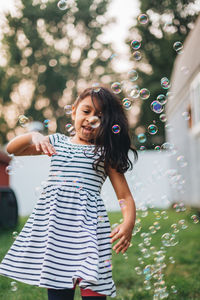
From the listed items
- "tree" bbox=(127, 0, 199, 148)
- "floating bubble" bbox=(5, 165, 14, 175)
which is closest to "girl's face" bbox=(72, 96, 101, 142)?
"floating bubble" bbox=(5, 165, 14, 175)

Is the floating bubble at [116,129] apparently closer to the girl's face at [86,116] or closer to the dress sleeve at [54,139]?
the girl's face at [86,116]

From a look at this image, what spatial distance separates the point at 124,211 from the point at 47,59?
18.9 meters

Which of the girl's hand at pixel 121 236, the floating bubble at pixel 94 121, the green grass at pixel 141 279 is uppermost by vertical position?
the floating bubble at pixel 94 121

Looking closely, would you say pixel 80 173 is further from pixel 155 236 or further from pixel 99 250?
pixel 155 236

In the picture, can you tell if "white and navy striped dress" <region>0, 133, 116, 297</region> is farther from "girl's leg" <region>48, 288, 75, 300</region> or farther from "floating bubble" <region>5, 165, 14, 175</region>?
"floating bubble" <region>5, 165, 14, 175</region>

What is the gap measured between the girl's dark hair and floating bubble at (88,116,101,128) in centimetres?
4

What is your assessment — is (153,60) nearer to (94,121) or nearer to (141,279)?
(141,279)

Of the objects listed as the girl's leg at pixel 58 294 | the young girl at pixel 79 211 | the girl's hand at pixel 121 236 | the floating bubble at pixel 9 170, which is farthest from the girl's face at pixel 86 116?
the girl's leg at pixel 58 294

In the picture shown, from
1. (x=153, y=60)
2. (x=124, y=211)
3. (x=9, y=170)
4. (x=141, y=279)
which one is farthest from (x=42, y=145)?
(x=153, y=60)

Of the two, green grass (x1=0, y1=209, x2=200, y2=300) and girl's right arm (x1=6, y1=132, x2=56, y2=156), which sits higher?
girl's right arm (x1=6, y1=132, x2=56, y2=156)

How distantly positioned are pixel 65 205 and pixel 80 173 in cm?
19

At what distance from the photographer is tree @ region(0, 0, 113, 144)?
19734mm

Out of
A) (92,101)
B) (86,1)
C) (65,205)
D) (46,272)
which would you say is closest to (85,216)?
(65,205)

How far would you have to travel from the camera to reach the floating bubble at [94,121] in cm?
203
